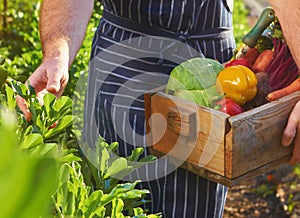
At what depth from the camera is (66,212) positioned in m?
1.17

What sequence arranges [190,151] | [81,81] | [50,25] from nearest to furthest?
1. [190,151]
2. [50,25]
3. [81,81]

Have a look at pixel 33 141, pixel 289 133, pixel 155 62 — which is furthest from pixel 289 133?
pixel 33 141

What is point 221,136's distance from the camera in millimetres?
1769

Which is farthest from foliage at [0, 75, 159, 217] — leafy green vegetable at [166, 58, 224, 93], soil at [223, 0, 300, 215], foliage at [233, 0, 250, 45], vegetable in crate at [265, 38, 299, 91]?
foliage at [233, 0, 250, 45]

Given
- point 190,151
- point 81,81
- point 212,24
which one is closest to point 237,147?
point 190,151

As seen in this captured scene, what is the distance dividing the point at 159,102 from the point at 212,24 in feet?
1.64

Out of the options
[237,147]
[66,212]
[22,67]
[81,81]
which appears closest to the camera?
[66,212]

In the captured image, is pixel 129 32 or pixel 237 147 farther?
pixel 129 32

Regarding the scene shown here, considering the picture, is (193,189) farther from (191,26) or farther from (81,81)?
(81,81)

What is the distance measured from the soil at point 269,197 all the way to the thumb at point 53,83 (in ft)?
8.72

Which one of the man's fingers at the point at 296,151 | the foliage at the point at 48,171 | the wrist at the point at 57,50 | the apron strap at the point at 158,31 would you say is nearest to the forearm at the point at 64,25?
the wrist at the point at 57,50

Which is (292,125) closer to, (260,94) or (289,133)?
(289,133)

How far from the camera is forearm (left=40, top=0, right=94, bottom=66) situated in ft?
6.60

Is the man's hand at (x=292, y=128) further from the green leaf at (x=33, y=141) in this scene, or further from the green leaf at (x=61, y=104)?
the green leaf at (x=33, y=141)
